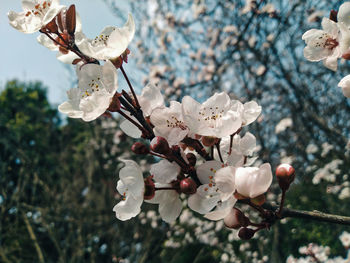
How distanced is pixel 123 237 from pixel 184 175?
4.93 metres

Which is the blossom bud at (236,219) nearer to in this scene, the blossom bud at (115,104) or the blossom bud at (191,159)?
the blossom bud at (191,159)

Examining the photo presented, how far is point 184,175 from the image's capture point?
2.40 feet

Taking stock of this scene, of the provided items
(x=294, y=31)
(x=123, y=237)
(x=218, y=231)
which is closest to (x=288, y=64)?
(x=294, y=31)

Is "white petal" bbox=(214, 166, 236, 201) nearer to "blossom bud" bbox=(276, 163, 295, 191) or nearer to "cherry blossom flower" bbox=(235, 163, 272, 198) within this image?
"cherry blossom flower" bbox=(235, 163, 272, 198)

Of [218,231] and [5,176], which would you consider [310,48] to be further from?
[5,176]

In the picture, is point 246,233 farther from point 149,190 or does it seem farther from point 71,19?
point 71,19

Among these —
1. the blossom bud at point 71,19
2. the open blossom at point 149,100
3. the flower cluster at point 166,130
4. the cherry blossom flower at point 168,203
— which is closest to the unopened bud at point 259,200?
the flower cluster at point 166,130

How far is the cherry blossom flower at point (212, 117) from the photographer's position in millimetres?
680

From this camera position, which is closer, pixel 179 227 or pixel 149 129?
pixel 149 129

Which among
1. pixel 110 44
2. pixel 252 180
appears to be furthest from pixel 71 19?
pixel 252 180

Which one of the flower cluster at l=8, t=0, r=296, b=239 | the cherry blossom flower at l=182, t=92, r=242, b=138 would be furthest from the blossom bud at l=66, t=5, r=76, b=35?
the cherry blossom flower at l=182, t=92, r=242, b=138

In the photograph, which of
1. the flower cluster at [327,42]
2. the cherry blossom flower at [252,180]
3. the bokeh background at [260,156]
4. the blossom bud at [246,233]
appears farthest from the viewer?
the bokeh background at [260,156]

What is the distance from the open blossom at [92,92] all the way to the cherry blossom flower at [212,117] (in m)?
0.19

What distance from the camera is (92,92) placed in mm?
793
